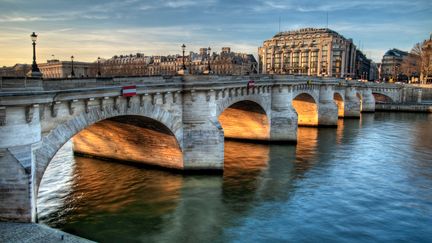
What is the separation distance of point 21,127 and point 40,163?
210cm

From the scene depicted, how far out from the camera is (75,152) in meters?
34.4

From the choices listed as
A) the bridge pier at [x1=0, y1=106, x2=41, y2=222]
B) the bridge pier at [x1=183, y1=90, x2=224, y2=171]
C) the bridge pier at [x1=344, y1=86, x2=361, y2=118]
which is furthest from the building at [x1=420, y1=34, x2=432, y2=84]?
the bridge pier at [x1=0, y1=106, x2=41, y2=222]

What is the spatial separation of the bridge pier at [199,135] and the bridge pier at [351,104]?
47.4 meters

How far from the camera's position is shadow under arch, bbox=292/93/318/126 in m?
55.8

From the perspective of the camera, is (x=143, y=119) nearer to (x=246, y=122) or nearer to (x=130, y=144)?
(x=130, y=144)

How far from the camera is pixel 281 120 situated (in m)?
41.3

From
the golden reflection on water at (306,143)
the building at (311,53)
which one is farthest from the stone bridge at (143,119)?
the building at (311,53)

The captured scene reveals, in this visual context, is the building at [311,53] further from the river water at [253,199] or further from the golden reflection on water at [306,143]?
the river water at [253,199]

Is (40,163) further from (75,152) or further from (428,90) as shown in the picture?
(428,90)

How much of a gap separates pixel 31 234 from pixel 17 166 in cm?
287

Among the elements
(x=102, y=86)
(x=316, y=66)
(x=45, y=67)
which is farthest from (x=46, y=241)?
(x=316, y=66)

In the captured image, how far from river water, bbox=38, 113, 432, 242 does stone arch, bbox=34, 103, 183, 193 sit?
4.06m

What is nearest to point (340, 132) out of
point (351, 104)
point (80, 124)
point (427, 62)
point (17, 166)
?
point (351, 104)

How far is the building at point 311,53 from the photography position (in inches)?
6609
